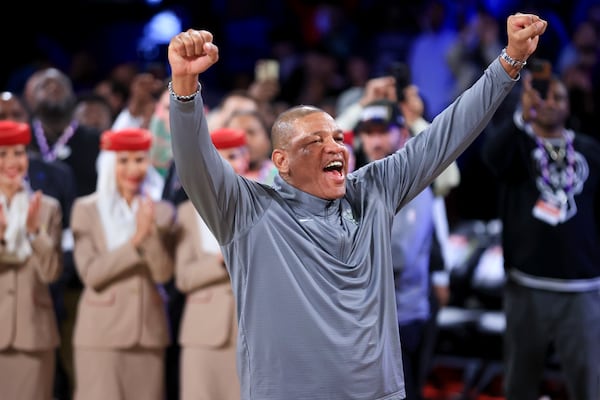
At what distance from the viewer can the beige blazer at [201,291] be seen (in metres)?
5.42

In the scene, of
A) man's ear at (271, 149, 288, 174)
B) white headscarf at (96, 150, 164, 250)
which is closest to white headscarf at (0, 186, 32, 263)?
white headscarf at (96, 150, 164, 250)

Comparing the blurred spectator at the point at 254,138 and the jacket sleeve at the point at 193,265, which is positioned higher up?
the blurred spectator at the point at 254,138

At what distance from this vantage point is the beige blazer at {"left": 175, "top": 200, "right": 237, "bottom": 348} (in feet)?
17.8

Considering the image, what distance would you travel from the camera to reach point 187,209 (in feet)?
18.2

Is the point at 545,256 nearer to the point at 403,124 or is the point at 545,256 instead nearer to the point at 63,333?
the point at 403,124

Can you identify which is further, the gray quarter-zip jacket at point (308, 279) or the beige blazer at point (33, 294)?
the beige blazer at point (33, 294)

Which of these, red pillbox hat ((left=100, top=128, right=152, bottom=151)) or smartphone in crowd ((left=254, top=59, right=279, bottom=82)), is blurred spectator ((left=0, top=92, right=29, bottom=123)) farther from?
smartphone in crowd ((left=254, top=59, right=279, bottom=82))

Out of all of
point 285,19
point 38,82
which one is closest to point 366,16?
point 285,19

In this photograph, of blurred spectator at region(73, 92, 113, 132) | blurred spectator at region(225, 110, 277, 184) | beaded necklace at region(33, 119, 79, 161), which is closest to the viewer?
blurred spectator at region(225, 110, 277, 184)

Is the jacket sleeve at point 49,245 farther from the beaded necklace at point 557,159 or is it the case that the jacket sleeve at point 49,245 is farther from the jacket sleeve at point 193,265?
the beaded necklace at point 557,159

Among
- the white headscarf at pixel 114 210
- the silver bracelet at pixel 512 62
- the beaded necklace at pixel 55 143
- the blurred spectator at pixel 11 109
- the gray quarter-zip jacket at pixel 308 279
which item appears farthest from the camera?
the beaded necklace at pixel 55 143

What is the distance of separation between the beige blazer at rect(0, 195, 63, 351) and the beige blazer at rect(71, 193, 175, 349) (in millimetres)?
122

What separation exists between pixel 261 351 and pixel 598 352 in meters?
2.72

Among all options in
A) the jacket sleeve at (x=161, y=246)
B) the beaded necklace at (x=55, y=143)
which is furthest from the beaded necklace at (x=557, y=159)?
the beaded necklace at (x=55, y=143)
